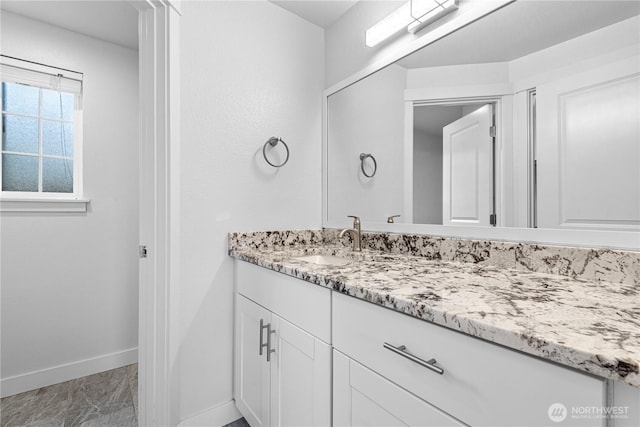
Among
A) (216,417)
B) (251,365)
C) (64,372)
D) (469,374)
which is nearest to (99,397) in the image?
(64,372)

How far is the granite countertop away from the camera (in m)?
0.46

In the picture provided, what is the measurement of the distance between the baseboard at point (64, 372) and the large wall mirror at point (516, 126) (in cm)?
207

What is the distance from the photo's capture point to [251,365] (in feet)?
4.63

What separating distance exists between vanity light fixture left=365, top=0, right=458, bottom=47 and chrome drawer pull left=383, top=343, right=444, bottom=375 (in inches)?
53.4

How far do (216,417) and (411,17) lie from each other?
2170 millimetres

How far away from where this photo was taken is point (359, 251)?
1.65m

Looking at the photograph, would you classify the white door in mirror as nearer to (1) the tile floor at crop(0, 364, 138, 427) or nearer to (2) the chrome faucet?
(2) the chrome faucet

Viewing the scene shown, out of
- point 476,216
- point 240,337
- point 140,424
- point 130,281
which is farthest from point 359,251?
point 130,281

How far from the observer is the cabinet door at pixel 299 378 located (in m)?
0.97

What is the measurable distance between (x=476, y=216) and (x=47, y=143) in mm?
2678

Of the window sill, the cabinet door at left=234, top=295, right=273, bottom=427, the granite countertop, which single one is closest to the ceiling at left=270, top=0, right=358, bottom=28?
the granite countertop

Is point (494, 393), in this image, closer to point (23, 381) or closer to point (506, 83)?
point (506, 83)
